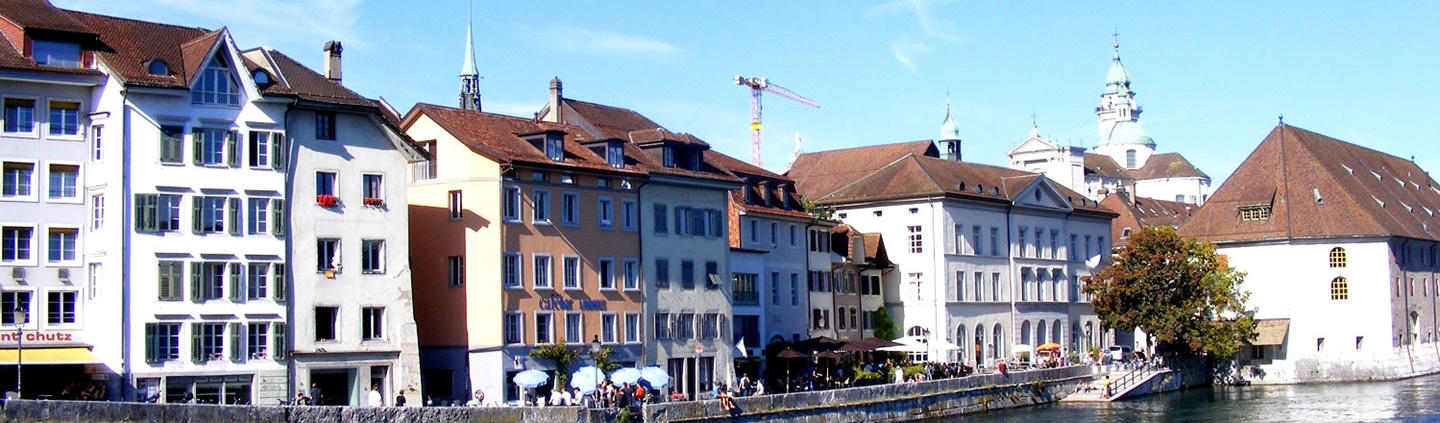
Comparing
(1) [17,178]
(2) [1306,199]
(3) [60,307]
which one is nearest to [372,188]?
(3) [60,307]

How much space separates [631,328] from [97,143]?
20403 mm

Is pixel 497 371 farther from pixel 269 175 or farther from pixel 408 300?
pixel 269 175

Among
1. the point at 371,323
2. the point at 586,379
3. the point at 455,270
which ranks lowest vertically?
the point at 586,379

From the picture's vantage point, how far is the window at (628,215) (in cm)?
6331

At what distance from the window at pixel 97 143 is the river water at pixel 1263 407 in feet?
108

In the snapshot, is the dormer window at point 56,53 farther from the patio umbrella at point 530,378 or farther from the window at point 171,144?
the patio umbrella at point 530,378

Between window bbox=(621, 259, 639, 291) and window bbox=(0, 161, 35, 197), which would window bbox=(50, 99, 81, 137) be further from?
window bbox=(621, 259, 639, 291)

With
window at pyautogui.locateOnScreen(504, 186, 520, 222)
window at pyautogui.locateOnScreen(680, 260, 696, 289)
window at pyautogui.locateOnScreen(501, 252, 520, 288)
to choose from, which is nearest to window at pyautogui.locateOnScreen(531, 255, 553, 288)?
window at pyautogui.locateOnScreen(501, 252, 520, 288)

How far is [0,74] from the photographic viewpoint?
4809 centimetres

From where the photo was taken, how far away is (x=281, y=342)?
170 ft

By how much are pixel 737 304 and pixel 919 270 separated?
1869cm

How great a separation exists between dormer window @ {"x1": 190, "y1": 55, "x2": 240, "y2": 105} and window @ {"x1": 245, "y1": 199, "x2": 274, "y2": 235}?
9.63ft

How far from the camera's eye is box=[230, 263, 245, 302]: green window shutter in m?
50.9

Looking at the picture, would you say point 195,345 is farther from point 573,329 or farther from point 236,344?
point 573,329
